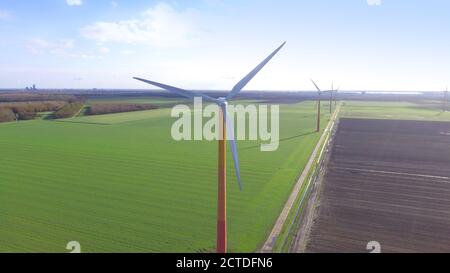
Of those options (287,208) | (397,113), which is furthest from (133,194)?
(397,113)

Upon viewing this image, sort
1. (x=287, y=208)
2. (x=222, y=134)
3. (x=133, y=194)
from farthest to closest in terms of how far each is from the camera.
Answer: (x=133, y=194) < (x=287, y=208) < (x=222, y=134)

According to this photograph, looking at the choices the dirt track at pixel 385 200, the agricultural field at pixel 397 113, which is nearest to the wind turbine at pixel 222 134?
the dirt track at pixel 385 200

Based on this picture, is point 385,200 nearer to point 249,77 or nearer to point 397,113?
point 249,77

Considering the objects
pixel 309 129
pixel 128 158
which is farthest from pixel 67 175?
pixel 309 129

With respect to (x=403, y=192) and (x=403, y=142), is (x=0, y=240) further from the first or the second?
(x=403, y=142)

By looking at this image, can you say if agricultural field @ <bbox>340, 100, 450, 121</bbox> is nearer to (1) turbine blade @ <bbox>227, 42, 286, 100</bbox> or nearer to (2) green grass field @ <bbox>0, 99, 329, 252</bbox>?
(2) green grass field @ <bbox>0, 99, 329, 252</bbox>

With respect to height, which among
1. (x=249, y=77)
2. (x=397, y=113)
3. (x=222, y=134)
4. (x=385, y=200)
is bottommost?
(x=385, y=200)

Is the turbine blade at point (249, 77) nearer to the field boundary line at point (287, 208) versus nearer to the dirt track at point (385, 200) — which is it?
the field boundary line at point (287, 208)
